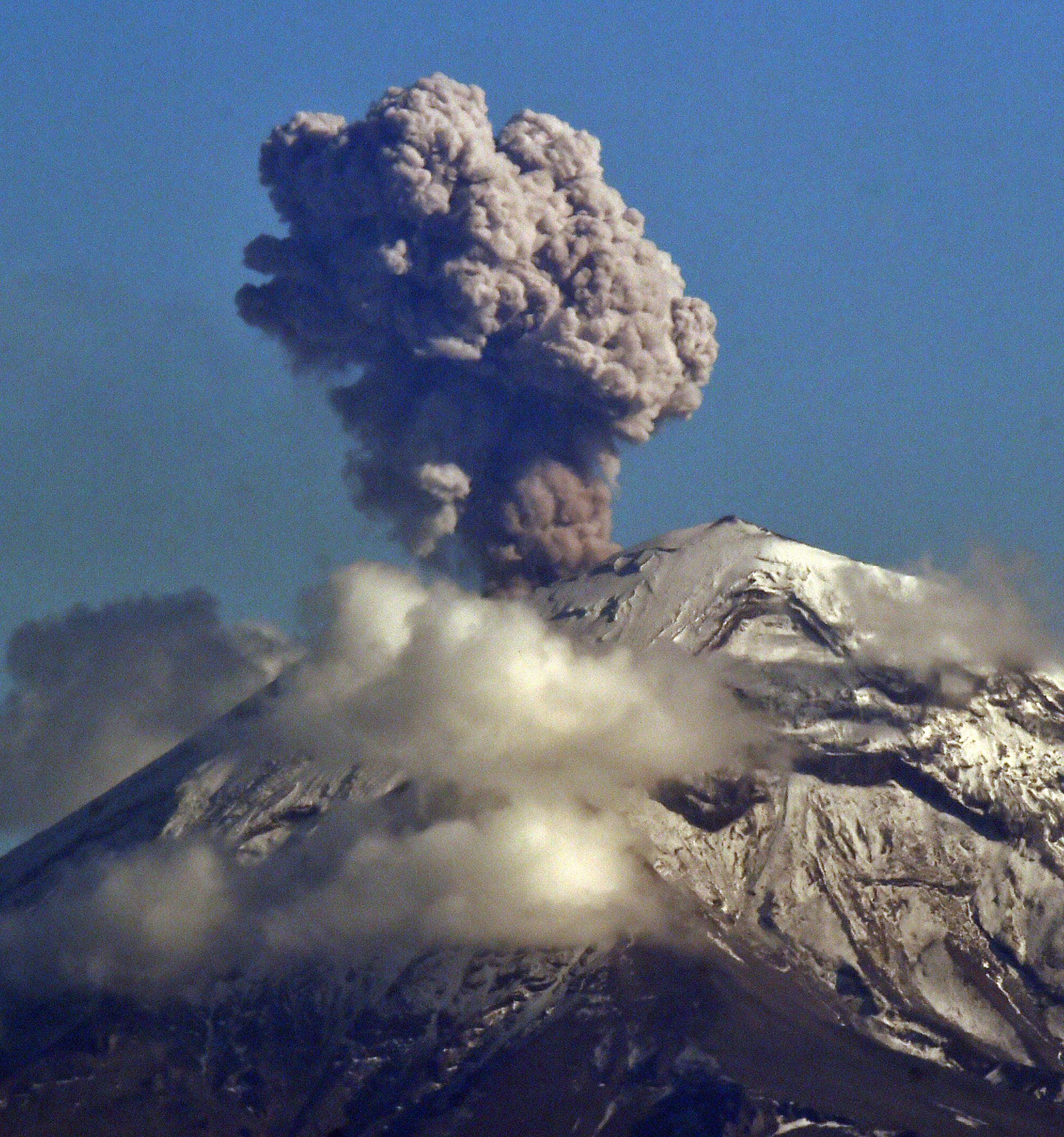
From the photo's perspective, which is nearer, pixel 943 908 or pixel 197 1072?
pixel 197 1072

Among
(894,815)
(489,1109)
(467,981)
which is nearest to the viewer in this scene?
(489,1109)

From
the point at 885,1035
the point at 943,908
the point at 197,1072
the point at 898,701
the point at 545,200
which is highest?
the point at 545,200

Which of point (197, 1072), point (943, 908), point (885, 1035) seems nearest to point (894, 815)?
point (943, 908)

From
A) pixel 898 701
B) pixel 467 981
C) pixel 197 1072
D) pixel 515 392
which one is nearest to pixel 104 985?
pixel 197 1072

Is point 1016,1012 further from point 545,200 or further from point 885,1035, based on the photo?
point 545,200

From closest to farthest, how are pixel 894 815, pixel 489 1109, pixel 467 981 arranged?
pixel 489 1109 < pixel 467 981 < pixel 894 815

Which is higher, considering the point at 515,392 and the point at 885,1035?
the point at 515,392

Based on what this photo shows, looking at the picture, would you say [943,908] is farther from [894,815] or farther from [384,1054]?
[384,1054]
